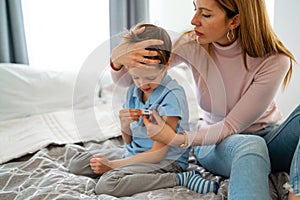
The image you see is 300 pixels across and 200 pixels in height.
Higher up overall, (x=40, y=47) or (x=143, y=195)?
(x=40, y=47)

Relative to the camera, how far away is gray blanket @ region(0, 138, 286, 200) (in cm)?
102

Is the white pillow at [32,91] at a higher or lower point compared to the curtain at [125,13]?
lower

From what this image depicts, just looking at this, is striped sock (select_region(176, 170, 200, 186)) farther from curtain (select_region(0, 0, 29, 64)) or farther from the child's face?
curtain (select_region(0, 0, 29, 64))

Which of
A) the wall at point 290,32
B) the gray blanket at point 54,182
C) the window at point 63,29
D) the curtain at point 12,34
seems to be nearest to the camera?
the gray blanket at point 54,182

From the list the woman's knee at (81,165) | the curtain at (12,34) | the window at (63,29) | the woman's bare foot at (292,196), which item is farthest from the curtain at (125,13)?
the woman's bare foot at (292,196)

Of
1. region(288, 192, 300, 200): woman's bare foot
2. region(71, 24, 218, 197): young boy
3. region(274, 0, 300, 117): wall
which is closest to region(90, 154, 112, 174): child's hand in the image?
region(71, 24, 218, 197): young boy

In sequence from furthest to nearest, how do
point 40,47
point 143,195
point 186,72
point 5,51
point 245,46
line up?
1. point 40,47
2. point 5,51
3. point 186,72
4. point 245,46
5. point 143,195

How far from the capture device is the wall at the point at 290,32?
7.00ft

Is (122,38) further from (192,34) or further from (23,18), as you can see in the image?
(23,18)

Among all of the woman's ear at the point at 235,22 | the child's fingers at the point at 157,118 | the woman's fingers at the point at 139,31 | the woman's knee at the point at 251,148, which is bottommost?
the woman's knee at the point at 251,148

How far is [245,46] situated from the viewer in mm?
1154

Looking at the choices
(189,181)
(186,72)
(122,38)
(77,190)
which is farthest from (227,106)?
(77,190)

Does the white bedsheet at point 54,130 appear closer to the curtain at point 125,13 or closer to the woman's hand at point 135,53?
the woman's hand at point 135,53

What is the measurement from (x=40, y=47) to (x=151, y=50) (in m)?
1.44
